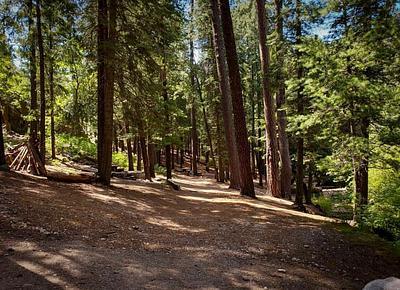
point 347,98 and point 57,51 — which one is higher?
point 57,51

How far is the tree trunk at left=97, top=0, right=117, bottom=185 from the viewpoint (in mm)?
11133

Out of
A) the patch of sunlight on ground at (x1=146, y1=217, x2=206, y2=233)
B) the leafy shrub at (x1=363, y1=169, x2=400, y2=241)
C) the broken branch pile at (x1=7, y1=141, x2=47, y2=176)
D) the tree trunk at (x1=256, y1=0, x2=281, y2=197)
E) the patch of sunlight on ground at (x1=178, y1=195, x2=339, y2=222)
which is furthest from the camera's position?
the tree trunk at (x1=256, y1=0, x2=281, y2=197)

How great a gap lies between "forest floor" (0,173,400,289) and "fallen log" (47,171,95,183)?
5.46 ft

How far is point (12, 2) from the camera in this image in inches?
506

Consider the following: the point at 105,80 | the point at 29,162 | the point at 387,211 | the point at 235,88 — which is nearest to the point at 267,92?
the point at 235,88

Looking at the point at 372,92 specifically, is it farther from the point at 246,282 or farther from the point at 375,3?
the point at 246,282

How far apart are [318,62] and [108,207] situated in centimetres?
597

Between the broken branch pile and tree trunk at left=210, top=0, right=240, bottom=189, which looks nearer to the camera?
the broken branch pile

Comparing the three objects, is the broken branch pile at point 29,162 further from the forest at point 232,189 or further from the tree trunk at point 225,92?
the tree trunk at point 225,92

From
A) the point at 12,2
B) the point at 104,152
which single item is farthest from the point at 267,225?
the point at 12,2

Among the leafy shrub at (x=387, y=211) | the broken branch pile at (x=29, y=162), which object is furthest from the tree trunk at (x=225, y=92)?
the leafy shrub at (x=387, y=211)

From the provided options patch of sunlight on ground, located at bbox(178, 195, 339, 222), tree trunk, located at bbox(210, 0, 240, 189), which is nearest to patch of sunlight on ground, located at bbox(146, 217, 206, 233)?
patch of sunlight on ground, located at bbox(178, 195, 339, 222)

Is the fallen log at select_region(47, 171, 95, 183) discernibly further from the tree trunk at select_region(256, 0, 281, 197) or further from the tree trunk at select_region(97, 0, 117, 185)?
the tree trunk at select_region(256, 0, 281, 197)

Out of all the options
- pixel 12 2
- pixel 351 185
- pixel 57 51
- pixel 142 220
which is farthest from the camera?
pixel 57 51
